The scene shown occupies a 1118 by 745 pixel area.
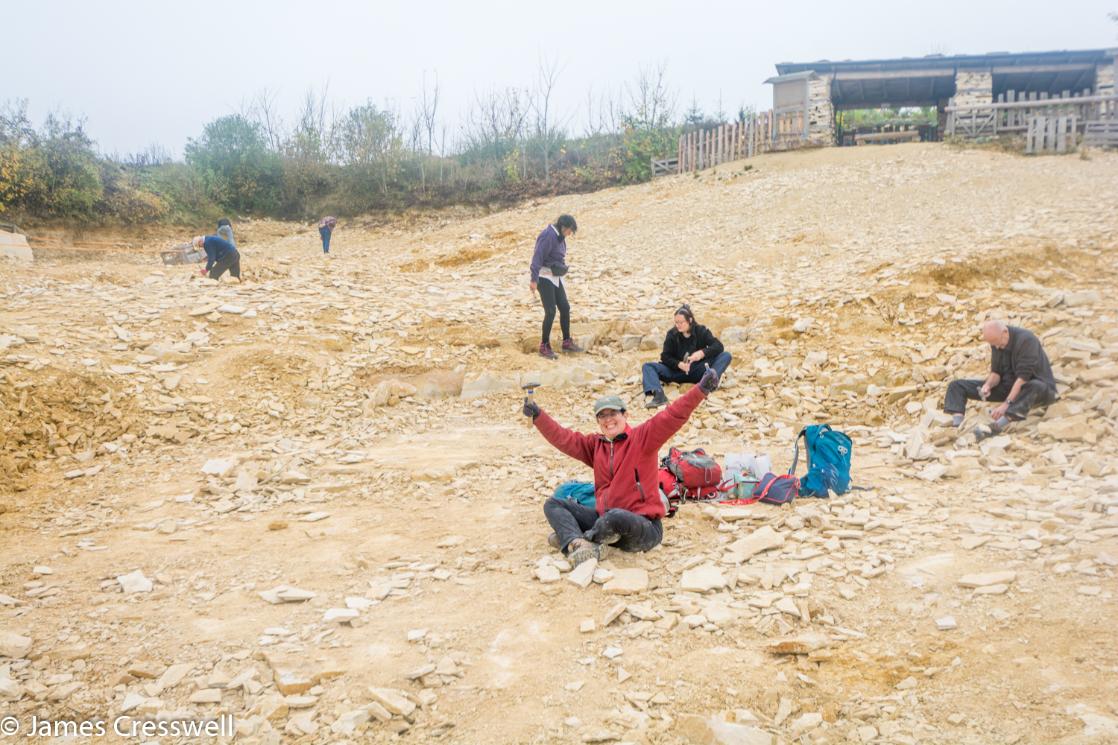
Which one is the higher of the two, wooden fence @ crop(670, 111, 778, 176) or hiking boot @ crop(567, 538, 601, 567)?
wooden fence @ crop(670, 111, 778, 176)

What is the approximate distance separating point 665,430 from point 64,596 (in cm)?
363

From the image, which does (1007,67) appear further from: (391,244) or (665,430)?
(665,430)

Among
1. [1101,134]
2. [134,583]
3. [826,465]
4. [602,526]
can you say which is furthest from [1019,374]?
[1101,134]

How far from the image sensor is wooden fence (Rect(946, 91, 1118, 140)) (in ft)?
63.1

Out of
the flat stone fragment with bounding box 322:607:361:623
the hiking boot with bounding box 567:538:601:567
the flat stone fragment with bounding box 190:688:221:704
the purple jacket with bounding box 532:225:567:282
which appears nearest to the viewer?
the flat stone fragment with bounding box 190:688:221:704

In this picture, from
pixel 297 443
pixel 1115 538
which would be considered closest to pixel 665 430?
pixel 1115 538

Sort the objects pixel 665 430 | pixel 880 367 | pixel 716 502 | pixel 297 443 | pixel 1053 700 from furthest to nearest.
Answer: pixel 880 367
pixel 297 443
pixel 716 502
pixel 665 430
pixel 1053 700

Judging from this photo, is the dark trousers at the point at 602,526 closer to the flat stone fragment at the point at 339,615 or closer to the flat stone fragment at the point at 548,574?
the flat stone fragment at the point at 548,574

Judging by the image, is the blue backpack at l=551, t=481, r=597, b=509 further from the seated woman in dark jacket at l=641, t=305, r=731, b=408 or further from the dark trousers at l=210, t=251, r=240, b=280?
the dark trousers at l=210, t=251, r=240, b=280

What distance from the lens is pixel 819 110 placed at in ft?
68.8

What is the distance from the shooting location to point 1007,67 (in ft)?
70.2

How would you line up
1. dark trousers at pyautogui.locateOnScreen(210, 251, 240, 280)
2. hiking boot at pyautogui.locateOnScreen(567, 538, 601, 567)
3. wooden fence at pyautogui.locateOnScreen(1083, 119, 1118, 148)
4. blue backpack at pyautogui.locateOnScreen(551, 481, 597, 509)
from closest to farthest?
hiking boot at pyautogui.locateOnScreen(567, 538, 601, 567)
blue backpack at pyautogui.locateOnScreen(551, 481, 597, 509)
dark trousers at pyautogui.locateOnScreen(210, 251, 240, 280)
wooden fence at pyautogui.locateOnScreen(1083, 119, 1118, 148)

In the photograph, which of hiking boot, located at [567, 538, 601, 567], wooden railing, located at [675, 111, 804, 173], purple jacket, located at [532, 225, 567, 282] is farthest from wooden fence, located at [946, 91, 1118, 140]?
hiking boot, located at [567, 538, 601, 567]

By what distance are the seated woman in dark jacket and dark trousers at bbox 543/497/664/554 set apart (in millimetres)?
3309
